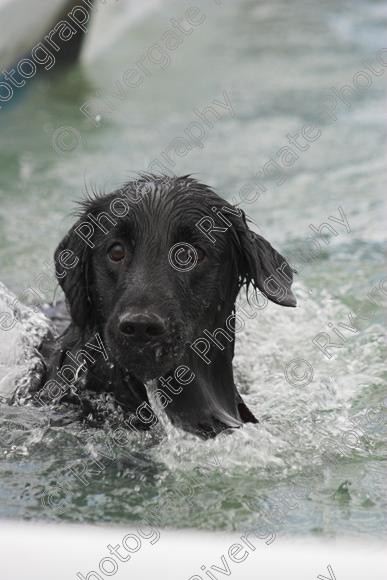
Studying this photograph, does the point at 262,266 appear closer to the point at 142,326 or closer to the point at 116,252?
the point at 116,252

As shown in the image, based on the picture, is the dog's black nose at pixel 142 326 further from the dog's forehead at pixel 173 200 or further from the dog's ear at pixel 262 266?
the dog's ear at pixel 262 266

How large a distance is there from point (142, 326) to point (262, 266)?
774 mm

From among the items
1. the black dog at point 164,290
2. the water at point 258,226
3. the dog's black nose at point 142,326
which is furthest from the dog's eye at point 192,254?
the water at point 258,226

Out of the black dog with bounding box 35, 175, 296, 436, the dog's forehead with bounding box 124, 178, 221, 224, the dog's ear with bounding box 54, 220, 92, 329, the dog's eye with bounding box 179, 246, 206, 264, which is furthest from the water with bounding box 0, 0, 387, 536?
the dog's forehead with bounding box 124, 178, 221, 224

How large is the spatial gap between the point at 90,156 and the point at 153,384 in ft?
17.4

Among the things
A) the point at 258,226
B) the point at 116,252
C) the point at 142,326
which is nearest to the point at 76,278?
the point at 116,252

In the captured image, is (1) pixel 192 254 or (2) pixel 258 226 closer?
(1) pixel 192 254

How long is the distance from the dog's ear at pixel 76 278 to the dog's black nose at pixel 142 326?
555mm

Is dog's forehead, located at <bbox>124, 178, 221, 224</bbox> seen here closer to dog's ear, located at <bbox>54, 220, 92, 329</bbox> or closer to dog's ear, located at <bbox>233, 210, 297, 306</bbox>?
dog's ear, located at <bbox>233, 210, 297, 306</bbox>

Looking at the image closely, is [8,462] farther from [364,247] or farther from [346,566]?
[364,247]

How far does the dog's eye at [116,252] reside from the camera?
398 cm

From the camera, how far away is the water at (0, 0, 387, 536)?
3.70 metres

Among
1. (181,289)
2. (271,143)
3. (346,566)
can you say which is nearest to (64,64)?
(271,143)

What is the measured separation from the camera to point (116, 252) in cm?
399
